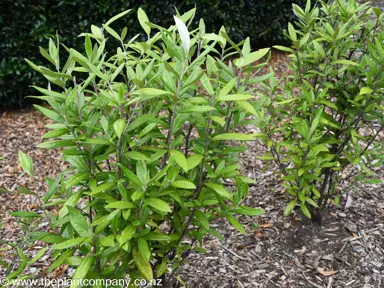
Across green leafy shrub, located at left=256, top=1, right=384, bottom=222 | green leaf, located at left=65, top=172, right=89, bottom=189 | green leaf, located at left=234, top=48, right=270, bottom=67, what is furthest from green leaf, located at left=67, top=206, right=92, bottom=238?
green leafy shrub, located at left=256, top=1, right=384, bottom=222

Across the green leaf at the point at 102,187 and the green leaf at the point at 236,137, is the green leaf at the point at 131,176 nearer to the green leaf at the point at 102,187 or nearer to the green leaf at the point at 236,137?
the green leaf at the point at 102,187

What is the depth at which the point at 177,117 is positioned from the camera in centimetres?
182

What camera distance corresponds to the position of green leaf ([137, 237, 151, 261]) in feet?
5.68

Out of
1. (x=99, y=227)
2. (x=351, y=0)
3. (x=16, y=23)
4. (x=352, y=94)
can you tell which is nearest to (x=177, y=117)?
(x=99, y=227)

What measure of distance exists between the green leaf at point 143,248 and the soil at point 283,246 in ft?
3.66

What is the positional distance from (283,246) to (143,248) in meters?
1.66

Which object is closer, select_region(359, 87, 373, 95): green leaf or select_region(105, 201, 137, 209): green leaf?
select_region(105, 201, 137, 209): green leaf

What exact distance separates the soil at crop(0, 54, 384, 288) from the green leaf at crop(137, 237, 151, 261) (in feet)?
3.66

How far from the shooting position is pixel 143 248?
175 cm

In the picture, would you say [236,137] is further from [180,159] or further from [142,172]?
[142,172]

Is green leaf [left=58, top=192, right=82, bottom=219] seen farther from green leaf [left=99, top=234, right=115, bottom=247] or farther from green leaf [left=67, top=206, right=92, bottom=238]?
green leaf [left=99, top=234, right=115, bottom=247]

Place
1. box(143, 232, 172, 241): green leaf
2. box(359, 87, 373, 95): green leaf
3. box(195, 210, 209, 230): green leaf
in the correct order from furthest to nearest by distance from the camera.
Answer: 1. box(359, 87, 373, 95): green leaf
2. box(195, 210, 209, 230): green leaf
3. box(143, 232, 172, 241): green leaf

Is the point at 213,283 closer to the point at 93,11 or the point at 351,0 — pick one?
the point at 351,0

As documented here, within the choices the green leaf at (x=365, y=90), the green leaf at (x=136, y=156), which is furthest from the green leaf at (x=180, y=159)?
the green leaf at (x=365, y=90)
